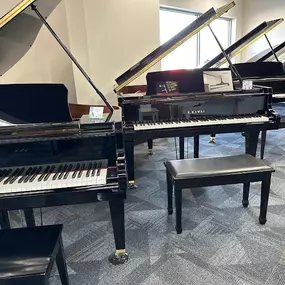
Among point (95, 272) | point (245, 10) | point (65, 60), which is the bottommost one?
point (95, 272)

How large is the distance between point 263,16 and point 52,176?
320 inches

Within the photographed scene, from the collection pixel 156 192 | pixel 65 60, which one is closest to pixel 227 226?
pixel 156 192

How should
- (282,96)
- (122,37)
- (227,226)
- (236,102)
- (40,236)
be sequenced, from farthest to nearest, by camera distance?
1. (122,37)
2. (282,96)
3. (236,102)
4. (227,226)
5. (40,236)

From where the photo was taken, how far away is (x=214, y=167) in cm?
189

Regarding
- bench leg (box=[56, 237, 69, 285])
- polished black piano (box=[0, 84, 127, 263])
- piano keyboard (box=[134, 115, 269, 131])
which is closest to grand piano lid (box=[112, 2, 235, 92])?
piano keyboard (box=[134, 115, 269, 131])

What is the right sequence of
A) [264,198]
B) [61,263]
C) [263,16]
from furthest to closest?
[263,16] < [264,198] < [61,263]

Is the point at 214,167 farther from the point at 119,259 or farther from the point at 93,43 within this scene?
the point at 93,43

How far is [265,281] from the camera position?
1.51m

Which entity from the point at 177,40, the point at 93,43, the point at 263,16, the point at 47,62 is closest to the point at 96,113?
the point at 177,40

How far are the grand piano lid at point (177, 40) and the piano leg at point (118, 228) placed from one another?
1.74 meters

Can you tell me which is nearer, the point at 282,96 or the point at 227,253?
the point at 227,253

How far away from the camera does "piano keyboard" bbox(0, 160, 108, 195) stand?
1.35 m

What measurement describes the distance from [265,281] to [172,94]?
1.78 metres

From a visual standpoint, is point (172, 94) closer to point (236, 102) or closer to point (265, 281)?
point (236, 102)
